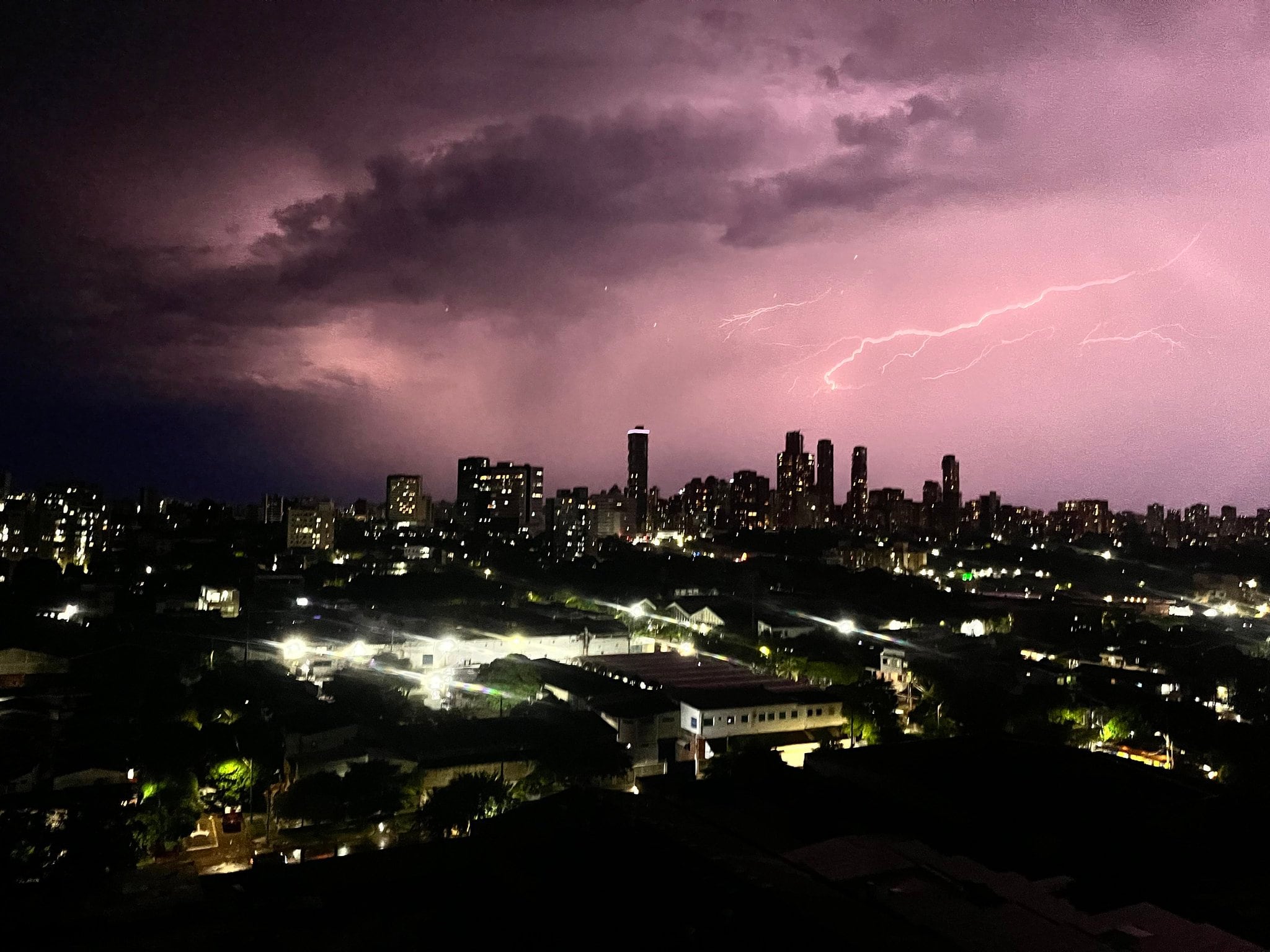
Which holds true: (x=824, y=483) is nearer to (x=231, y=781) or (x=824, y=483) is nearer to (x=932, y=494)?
(x=932, y=494)

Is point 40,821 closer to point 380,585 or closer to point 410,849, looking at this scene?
point 410,849

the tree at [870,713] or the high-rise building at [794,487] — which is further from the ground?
the high-rise building at [794,487]

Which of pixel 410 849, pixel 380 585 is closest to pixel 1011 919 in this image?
pixel 410 849

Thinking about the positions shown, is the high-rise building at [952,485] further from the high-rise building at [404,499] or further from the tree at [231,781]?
the tree at [231,781]

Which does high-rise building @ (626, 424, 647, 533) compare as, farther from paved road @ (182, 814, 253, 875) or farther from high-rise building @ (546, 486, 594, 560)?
paved road @ (182, 814, 253, 875)

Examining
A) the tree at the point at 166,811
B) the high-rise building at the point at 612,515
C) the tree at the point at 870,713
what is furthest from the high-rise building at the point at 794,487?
the tree at the point at 166,811

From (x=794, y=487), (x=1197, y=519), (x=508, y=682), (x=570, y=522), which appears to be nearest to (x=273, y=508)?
(x=570, y=522)
